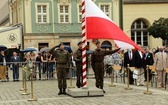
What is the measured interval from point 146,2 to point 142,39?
447 centimetres

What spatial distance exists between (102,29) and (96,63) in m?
1.51

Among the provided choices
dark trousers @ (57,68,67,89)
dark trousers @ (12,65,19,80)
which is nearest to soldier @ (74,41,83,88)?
dark trousers @ (57,68,67,89)

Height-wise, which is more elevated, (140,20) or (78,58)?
(140,20)

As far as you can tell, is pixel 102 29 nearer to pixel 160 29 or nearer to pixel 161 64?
pixel 161 64

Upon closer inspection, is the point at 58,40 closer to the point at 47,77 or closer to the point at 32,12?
the point at 32,12

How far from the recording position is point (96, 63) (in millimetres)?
15695

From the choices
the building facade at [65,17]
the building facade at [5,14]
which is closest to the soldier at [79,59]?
the building facade at [65,17]

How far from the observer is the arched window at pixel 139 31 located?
4869 centimetres

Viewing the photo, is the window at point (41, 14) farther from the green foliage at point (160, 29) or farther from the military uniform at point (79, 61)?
the military uniform at point (79, 61)

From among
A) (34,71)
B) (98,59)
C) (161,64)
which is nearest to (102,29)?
(98,59)

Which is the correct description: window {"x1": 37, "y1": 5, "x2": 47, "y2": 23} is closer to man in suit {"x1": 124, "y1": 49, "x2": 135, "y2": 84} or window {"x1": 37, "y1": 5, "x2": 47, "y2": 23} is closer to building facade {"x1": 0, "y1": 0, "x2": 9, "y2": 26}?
building facade {"x1": 0, "y1": 0, "x2": 9, "y2": 26}

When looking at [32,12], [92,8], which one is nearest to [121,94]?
[92,8]

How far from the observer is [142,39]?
1938 inches

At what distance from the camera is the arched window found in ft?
160
